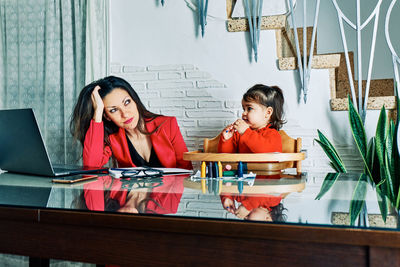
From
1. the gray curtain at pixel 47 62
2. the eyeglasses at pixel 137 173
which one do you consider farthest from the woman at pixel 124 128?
the eyeglasses at pixel 137 173

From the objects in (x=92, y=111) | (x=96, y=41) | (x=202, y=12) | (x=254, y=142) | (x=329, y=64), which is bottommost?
(x=254, y=142)

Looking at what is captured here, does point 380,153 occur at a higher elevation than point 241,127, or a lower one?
lower

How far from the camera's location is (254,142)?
187 centimetres

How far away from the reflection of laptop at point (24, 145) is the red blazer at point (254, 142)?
75 cm

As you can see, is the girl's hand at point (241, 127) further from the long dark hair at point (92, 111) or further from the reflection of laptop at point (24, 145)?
the reflection of laptop at point (24, 145)

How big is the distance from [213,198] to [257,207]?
0.48 ft

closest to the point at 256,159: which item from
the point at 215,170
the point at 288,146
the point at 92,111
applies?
the point at 215,170

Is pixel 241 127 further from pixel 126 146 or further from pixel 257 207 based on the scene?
pixel 257 207

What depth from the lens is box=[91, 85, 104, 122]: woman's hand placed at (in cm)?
210

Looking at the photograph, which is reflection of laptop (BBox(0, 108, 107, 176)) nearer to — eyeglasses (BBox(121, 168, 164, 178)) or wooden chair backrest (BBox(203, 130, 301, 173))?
eyeglasses (BBox(121, 168, 164, 178))

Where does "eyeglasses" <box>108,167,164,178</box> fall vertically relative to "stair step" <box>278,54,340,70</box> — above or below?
below

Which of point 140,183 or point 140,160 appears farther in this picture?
point 140,160

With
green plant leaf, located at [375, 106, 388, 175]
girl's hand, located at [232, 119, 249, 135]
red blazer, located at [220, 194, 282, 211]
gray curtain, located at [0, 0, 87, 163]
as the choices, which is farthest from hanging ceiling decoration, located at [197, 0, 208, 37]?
red blazer, located at [220, 194, 282, 211]

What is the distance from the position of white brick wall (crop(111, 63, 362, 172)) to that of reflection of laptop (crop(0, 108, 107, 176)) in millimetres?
1156
